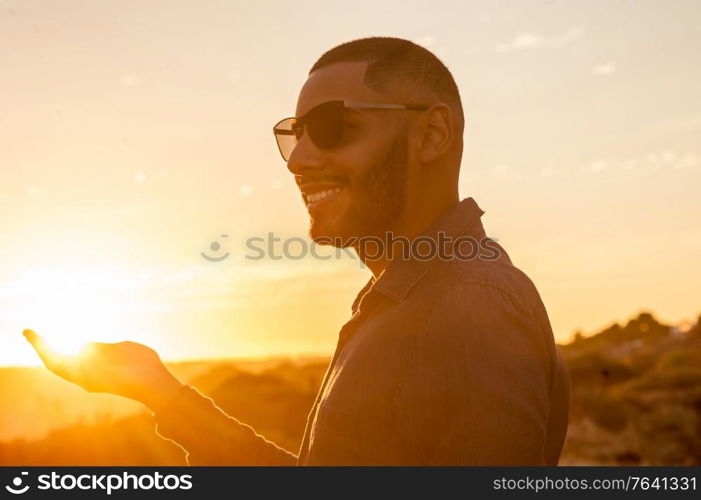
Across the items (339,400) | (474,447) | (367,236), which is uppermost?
(367,236)

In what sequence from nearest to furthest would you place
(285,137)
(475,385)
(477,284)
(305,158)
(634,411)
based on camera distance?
1. (475,385)
2. (477,284)
3. (305,158)
4. (285,137)
5. (634,411)

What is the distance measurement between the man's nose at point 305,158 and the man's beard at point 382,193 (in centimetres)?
23

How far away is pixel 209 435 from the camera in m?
3.51

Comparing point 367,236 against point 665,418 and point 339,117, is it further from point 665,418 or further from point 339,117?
point 665,418

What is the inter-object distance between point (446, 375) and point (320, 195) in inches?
44.0

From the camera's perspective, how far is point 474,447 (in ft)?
7.87

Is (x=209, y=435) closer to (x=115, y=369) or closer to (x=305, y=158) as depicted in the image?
(x=115, y=369)

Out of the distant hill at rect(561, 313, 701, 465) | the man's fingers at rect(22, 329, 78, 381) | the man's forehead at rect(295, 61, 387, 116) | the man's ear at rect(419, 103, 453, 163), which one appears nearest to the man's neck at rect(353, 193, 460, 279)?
the man's ear at rect(419, 103, 453, 163)

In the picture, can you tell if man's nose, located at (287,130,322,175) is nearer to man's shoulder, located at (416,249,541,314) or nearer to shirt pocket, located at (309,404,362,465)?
man's shoulder, located at (416,249,541,314)

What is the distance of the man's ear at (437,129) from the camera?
326 cm

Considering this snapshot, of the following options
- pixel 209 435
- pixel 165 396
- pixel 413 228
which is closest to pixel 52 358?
pixel 165 396
